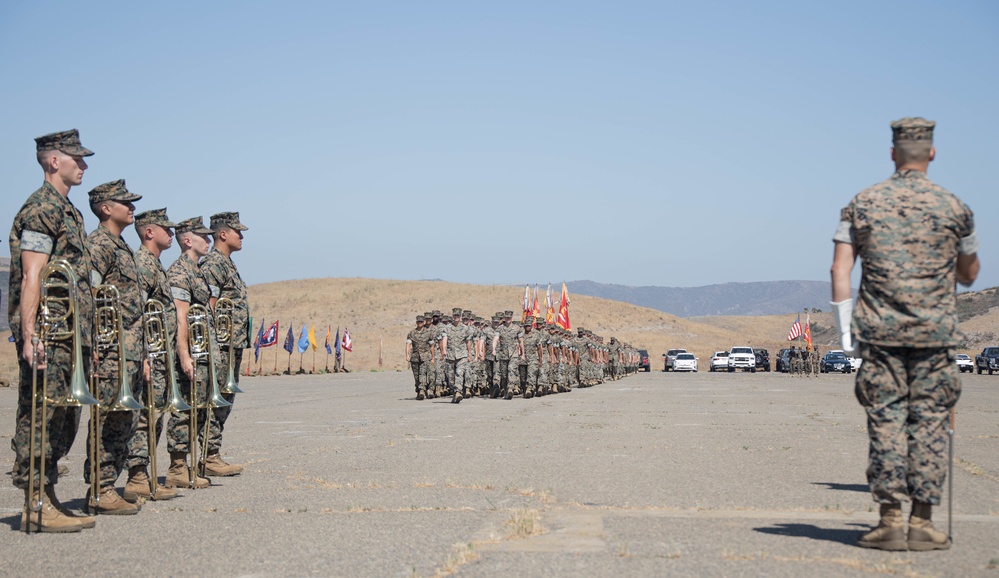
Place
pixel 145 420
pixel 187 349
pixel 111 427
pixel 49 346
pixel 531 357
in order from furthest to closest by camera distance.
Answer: pixel 531 357 < pixel 187 349 < pixel 145 420 < pixel 111 427 < pixel 49 346

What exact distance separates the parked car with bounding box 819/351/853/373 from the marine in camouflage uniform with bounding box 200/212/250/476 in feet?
190

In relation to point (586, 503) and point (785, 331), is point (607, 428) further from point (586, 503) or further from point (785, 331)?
point (785, 331)

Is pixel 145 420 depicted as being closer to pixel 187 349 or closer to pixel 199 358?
pixel 187 349

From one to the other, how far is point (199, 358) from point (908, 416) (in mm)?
5767

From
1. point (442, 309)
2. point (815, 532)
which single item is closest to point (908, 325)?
point (815, 532)

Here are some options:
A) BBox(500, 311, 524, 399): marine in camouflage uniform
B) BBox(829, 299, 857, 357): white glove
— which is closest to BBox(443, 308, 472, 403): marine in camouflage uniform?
BBox(500, 311, 524, 399): marine in camouflage uniform

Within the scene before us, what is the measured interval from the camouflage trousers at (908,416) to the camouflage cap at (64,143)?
5.05m

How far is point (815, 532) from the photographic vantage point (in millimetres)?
6566

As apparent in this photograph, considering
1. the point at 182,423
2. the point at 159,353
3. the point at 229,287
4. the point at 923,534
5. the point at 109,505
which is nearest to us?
the point at 923,534

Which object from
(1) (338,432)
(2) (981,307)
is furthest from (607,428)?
(2) (981,307)

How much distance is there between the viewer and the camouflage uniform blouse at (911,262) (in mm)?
5996

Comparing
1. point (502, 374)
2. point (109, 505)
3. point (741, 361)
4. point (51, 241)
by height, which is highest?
point (51, 241)

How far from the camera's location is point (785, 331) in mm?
166875

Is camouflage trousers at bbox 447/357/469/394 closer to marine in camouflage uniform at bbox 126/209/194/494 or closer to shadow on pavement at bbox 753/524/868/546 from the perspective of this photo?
marine in camouflage uniform at bbox 126/209/194/494
